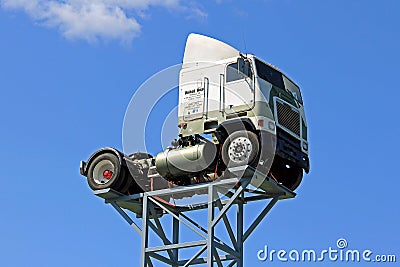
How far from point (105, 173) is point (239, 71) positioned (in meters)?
6.20

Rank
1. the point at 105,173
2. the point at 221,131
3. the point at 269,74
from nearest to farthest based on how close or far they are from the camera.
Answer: the point at 221,131 < the point at 269,74 < the point at 105,173

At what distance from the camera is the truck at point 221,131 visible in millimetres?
44938

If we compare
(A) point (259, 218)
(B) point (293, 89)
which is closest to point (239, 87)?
(B) point (293, 89)

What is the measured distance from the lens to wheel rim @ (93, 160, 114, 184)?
1869 inches

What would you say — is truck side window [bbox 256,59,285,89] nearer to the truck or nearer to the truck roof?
the truck

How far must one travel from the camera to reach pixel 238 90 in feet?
150

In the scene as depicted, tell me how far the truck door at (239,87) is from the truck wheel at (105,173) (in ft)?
15.2

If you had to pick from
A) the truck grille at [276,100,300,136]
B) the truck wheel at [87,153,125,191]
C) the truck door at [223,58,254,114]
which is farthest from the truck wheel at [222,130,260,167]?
the truck wheel at [87,153,125,191]

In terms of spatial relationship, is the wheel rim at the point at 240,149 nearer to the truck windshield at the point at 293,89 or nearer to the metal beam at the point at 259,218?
the metal beam at the point at 259,218

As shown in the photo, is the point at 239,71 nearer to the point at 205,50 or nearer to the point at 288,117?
the point at 205,50

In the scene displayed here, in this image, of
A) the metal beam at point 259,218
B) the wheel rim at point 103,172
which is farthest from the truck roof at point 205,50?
Answer: the metal beam at point 259,218

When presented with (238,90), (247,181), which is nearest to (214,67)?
(238,90)

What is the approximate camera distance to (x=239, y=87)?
45844mm

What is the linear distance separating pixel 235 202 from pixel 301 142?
3149mm
